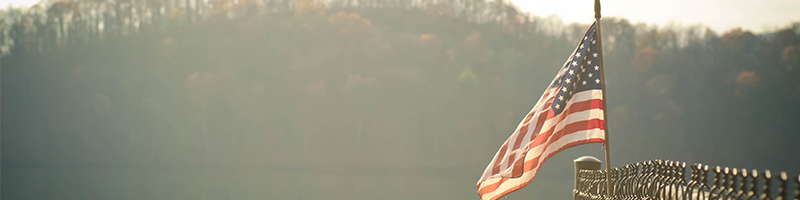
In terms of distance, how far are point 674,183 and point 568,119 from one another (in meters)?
1.06

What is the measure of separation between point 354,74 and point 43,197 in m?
25.1

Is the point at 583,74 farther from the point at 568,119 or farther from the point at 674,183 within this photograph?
the point at 674,183

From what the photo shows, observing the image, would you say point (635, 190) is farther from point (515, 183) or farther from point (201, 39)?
point (201, 39)

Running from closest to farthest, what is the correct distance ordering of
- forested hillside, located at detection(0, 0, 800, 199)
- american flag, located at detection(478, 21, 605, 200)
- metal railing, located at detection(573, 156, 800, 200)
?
1. metal railing, located at detection(573, 156, 800, 200)
2. american flag, located at detection(478, 21, 605, 200)
3. forested hillside, located at detection(0, 0, 800, 199)

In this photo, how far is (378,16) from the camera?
53562 millimetres

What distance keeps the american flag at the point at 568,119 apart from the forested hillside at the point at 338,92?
90.6 feet

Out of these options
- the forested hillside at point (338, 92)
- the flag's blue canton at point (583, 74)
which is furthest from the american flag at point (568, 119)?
the forested hillside at point (338, 92)

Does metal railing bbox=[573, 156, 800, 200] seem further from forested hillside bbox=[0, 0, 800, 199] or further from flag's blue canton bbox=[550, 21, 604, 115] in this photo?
forested hillside bbox=[0, 0, 800, 199]

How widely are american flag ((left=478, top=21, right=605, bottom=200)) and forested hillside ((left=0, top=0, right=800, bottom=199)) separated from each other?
27.6 metres

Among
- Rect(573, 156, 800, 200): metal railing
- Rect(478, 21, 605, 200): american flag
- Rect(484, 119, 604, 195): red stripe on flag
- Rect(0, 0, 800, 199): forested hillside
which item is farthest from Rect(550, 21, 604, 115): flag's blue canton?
Rect(0, 0, 800, 199): forested hillside

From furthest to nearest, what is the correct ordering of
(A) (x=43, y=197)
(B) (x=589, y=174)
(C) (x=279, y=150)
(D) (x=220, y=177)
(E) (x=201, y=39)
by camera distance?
(E) (x=201, y=39)
(C) (x=279, y=150)
(D) (x=220, y=177)
(A) (x=43, y=197)
(B) (x=589, y=174)

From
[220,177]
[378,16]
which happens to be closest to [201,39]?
[378,16]

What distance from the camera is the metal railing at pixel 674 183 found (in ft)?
7.31

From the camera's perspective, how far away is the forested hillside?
130 feet
